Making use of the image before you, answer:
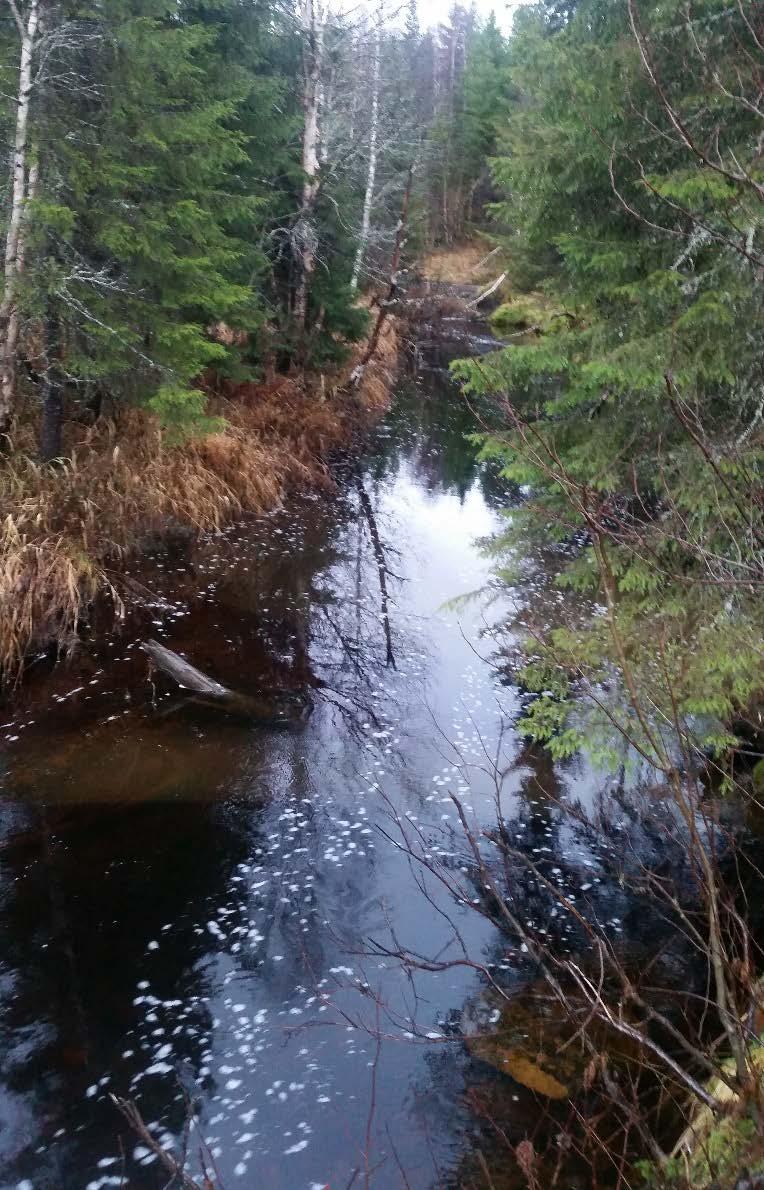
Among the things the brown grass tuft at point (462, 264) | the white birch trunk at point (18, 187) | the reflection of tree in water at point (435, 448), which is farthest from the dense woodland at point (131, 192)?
the brown grass tuft at point (462, 264)

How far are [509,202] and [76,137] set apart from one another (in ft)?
15.5

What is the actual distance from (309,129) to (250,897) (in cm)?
1483

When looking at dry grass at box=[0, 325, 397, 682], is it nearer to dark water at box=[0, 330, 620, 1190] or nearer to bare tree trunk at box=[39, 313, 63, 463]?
bare tree trunk at box=[39, 313, 63, 463]

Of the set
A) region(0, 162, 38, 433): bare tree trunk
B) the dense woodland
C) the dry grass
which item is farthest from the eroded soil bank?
the dense woodland

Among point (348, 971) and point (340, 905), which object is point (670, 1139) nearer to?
point (348, 971)

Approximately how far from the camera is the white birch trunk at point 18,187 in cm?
780

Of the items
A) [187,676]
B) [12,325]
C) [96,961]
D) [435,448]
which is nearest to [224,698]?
[187,676]

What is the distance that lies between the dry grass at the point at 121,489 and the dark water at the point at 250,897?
613 mm

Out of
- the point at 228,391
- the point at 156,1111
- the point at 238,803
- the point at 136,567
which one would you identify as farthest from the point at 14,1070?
the point at 228,391

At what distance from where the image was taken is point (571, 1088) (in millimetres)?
4430

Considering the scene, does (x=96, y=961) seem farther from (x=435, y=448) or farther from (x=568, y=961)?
(x=435, y=448)

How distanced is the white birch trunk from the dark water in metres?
3.21

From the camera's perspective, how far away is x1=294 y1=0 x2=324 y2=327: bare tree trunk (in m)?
15.0

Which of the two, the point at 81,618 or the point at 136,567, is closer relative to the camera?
the point at 81,618
